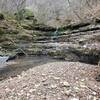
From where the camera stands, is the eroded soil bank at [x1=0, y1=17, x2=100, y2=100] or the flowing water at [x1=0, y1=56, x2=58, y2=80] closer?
the eroded soil bank at [x1=0, y1=17, x2=100, y2=100]

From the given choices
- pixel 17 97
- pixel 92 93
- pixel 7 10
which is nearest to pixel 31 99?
pixel 17 97

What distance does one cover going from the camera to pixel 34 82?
6.24 metres

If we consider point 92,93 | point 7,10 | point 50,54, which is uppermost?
point 7,10

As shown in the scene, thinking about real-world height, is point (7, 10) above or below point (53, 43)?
above

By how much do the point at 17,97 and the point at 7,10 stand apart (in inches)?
972

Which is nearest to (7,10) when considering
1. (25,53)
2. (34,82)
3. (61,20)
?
(61,20)

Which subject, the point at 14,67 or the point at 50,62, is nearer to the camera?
the point at 14,67

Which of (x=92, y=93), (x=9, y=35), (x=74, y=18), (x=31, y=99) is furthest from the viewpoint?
(x=74, y=18)

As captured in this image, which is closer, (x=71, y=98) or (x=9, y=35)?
(x=71, y=98)

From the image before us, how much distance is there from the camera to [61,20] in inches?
1132

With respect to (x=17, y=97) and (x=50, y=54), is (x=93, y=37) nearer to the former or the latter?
(x=50, y=54)

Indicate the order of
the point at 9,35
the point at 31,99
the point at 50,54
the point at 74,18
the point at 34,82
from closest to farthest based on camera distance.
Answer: the point at 31,99
the point at 34,82
the point at 50,54
the point at 9,35
the point at 74,18

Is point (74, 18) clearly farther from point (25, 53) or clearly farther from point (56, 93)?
point (56, 93)

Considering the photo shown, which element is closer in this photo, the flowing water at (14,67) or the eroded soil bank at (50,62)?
the eroded soil bank at (50,62)
